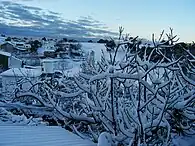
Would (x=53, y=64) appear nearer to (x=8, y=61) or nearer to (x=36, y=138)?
(x=8, y=61)

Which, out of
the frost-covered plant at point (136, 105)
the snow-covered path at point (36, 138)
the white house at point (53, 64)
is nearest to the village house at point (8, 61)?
the white house at point (53, 64)

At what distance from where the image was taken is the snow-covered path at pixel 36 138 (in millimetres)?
4578

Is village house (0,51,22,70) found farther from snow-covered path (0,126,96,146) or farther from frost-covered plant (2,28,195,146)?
snow-covered path (0,126,96,146)

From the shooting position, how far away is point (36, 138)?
16.1ft

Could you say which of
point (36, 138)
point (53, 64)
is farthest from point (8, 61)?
point (36, 138)

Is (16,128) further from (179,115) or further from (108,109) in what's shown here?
(179,115)

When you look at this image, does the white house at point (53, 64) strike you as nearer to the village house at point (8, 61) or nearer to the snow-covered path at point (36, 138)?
the village house at point (8, 61)

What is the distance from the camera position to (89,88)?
572 cm

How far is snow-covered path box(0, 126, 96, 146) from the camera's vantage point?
4.58m

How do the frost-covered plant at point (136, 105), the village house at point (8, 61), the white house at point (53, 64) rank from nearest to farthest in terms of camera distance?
the frost-covered plant at point (136, 105), the white house at point (53, 64), the village house at point (8, 61)

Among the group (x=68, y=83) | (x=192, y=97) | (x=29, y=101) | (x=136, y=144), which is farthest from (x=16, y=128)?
(x=29, y=101)

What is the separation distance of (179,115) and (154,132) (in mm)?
1358

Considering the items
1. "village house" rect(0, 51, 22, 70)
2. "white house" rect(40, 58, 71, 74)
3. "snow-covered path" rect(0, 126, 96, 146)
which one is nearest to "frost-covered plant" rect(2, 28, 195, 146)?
"snow-covered path" rect(0, 126, 96, 146)

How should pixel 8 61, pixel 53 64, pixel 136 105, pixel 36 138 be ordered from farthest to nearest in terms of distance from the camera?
pixel 8 61, pixel 53 64, pixel 136 105, pixel 36 138
